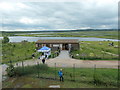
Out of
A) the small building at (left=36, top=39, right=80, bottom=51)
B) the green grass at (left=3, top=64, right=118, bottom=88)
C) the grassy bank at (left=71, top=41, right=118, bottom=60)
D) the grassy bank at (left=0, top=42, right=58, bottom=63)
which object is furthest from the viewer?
the small building at (left=36, top=39, right=80, bottom=51)

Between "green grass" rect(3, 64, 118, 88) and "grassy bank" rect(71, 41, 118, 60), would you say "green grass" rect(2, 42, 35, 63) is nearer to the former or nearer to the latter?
"green grass" rect(3, 64, 118, 88)

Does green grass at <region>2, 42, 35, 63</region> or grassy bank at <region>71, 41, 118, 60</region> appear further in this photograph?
green grass at <region>2, 42, 35, 63</region>

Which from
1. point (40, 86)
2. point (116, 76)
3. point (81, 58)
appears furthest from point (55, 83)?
point (81, 58)

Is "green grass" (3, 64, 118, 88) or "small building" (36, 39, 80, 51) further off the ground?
"small building" (36, 39, 80, 51)

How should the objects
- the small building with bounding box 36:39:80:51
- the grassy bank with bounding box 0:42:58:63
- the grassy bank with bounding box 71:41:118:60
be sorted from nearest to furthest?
the grassy bank with bounding box 71:41:118:60, the grassy bank with bounding box 0:42:58:63, the small building with bounding box 36:39:80:51

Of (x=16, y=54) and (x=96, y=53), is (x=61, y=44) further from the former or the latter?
(x=16, y=54)

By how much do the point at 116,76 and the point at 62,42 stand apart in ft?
55.5

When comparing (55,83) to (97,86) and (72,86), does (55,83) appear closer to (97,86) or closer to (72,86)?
(72,86)

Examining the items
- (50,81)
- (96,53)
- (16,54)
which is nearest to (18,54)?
(16,54)

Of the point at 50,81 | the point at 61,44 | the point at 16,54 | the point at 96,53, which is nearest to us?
the point at 50,81

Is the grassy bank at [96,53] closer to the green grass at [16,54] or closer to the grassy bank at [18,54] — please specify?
the grassy bank at [18,54]

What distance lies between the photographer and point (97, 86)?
8.72 m

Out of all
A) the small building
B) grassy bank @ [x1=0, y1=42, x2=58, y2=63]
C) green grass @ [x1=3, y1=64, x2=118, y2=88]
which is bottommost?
green grass @ [x1=3, y1=64, x2=118, y2=88]

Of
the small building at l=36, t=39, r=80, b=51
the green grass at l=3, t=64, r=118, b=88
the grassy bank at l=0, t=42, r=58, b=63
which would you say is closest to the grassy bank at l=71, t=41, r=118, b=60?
the small building at l=36, t=39, r=80, b=51
